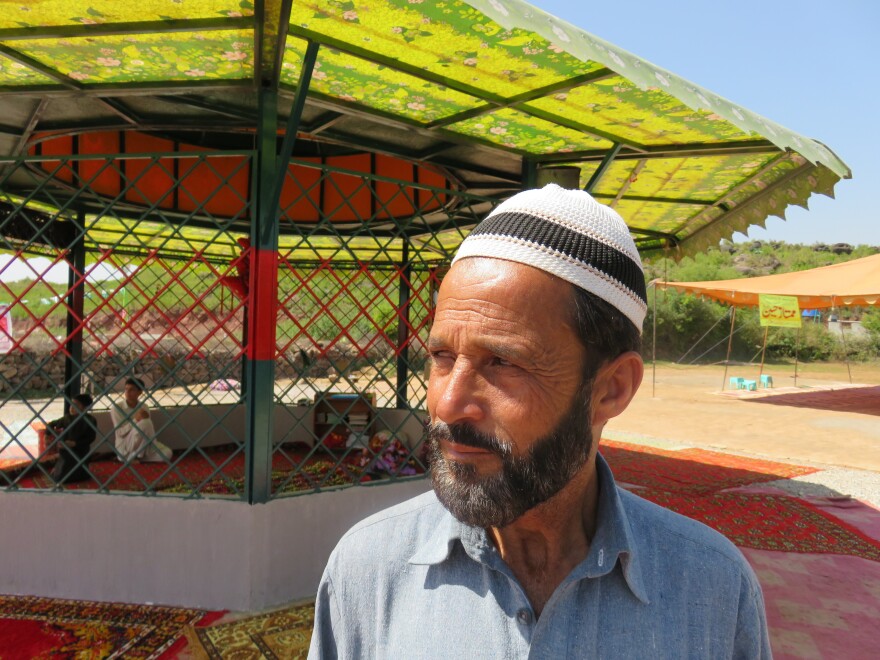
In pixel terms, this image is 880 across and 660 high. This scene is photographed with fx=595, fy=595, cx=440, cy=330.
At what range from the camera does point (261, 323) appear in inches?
100

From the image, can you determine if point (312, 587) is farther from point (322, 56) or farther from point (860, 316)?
point (860, 316)

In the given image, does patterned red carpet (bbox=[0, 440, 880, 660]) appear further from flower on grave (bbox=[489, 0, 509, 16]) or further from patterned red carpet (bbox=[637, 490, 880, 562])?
flower on grave (bbox=[489, 0, 509, 16])

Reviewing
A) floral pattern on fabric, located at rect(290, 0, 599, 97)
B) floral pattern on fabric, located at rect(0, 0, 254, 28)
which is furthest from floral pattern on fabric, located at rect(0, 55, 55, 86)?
floral pattern on fabric, located at rect(290, 0, 599, 97)

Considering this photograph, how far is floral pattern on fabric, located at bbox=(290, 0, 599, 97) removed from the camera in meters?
1.69

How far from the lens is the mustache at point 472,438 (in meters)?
0.63

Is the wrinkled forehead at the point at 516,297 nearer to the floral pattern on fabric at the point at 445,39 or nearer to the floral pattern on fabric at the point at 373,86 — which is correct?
the floral pattern on fabric at the point at 445,39

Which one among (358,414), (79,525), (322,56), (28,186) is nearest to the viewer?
(322,56)

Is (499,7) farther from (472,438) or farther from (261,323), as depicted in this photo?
(261,323)

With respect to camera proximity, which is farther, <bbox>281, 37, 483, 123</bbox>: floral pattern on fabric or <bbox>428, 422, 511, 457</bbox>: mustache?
<bbox>281, 37, 483, 123</bbox>: floral pattern on fabric

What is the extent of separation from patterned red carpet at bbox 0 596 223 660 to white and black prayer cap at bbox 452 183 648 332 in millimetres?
2279

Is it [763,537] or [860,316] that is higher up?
[860,316]

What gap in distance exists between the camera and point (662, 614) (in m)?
0.64

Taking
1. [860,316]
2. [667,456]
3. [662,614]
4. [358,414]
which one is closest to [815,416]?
[667,456]

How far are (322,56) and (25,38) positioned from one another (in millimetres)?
956
